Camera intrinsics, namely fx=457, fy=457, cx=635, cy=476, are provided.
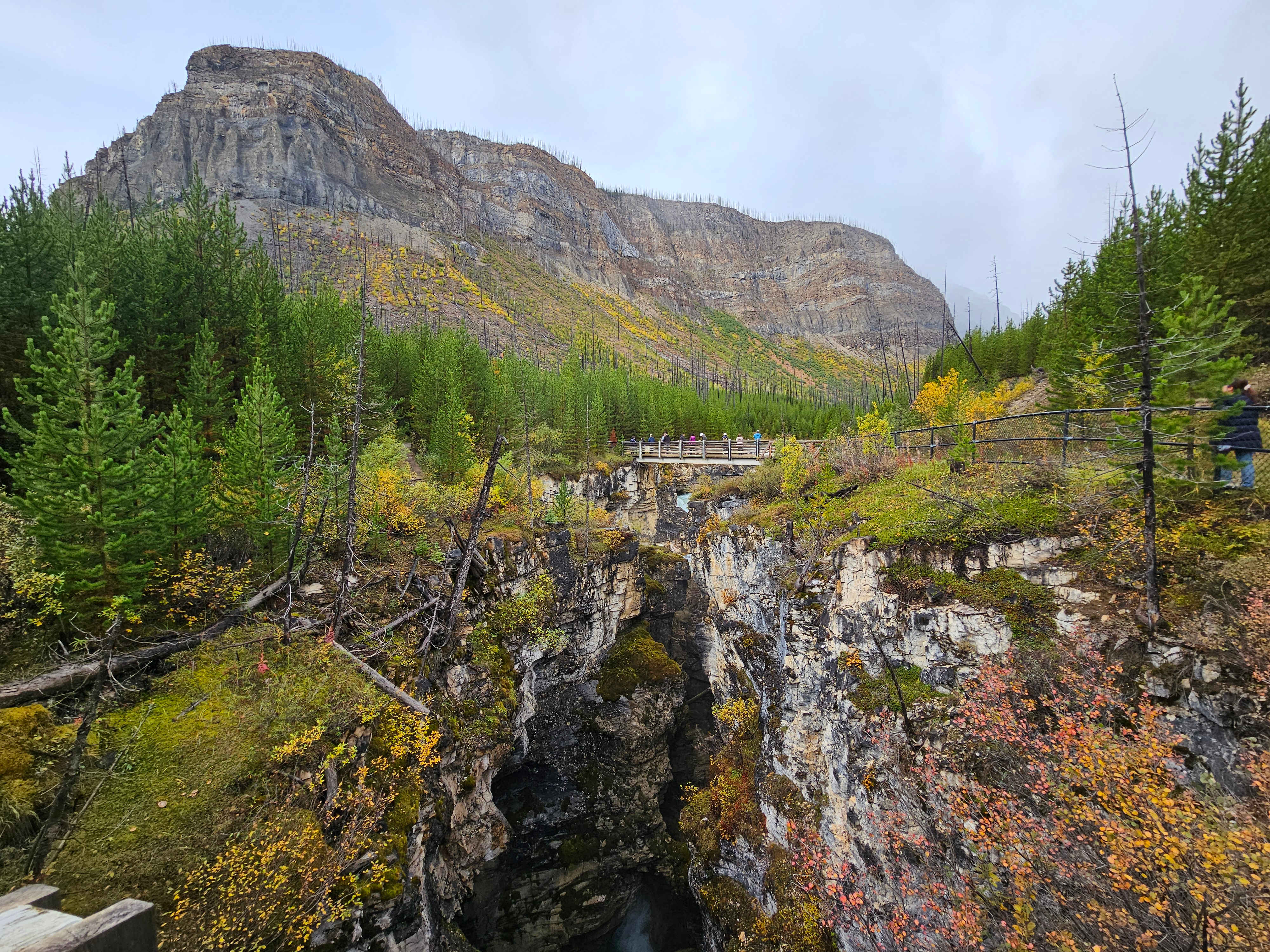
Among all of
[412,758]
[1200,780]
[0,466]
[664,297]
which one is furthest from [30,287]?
[664,297]

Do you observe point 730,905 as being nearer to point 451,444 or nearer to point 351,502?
point 351,502

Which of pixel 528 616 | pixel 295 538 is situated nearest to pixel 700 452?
pixel 528 616

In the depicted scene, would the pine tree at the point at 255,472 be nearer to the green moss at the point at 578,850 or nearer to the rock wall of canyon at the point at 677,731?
the rock wall of canyon at the point at 677,731

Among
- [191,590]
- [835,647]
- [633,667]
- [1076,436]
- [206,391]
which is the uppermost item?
[206,391]

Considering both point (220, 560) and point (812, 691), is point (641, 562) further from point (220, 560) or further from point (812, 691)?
point (220, 560)

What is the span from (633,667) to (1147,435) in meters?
20.7

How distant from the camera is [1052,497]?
10383 mm

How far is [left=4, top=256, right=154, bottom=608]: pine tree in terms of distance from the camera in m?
8.44

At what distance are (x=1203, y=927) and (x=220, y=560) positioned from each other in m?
19.4

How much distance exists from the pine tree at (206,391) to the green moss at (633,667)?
1834cm

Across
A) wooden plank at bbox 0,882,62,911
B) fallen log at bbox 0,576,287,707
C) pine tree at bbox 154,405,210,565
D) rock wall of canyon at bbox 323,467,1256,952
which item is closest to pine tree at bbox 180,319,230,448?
pine tree at bbox 154,405,210,565

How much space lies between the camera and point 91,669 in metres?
8.36

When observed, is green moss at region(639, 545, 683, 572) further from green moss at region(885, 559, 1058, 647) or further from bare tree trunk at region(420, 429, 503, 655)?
green moss at region(885, 559, 1058, 647)

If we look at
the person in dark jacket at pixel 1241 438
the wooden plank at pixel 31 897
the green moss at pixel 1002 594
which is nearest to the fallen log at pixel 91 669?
the wooden plank at pixel 31 897
